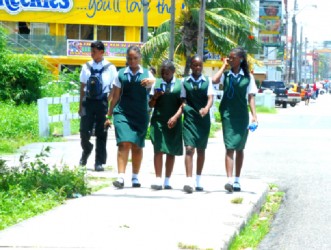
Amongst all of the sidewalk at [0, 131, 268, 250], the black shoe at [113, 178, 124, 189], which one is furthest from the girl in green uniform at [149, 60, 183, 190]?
the sidewalk at [0, 131, 268, 250]

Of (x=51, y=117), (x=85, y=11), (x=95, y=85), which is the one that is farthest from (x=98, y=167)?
(x=85, y=11)

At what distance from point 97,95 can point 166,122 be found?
2.23 metres

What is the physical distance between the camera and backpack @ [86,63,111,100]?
1352 cm

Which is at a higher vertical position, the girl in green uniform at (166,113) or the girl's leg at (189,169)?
the girl in green uniform at (166,113)

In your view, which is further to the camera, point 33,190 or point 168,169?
point 168,169

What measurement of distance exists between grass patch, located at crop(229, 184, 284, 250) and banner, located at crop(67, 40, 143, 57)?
41.4 meters

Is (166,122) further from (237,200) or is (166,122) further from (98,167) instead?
(98,167)

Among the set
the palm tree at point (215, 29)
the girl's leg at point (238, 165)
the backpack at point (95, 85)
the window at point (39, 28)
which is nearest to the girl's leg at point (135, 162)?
the girl's leg at point (238, 165)

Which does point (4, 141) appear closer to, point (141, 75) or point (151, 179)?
point (151, 179)

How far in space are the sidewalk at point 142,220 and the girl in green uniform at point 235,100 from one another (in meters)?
0.63

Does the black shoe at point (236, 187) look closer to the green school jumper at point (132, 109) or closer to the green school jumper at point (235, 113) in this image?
the green school jumper at point (235, 113)

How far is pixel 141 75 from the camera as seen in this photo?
1173 centimetres

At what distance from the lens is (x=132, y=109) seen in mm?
11688

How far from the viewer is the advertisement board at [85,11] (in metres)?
55.6
